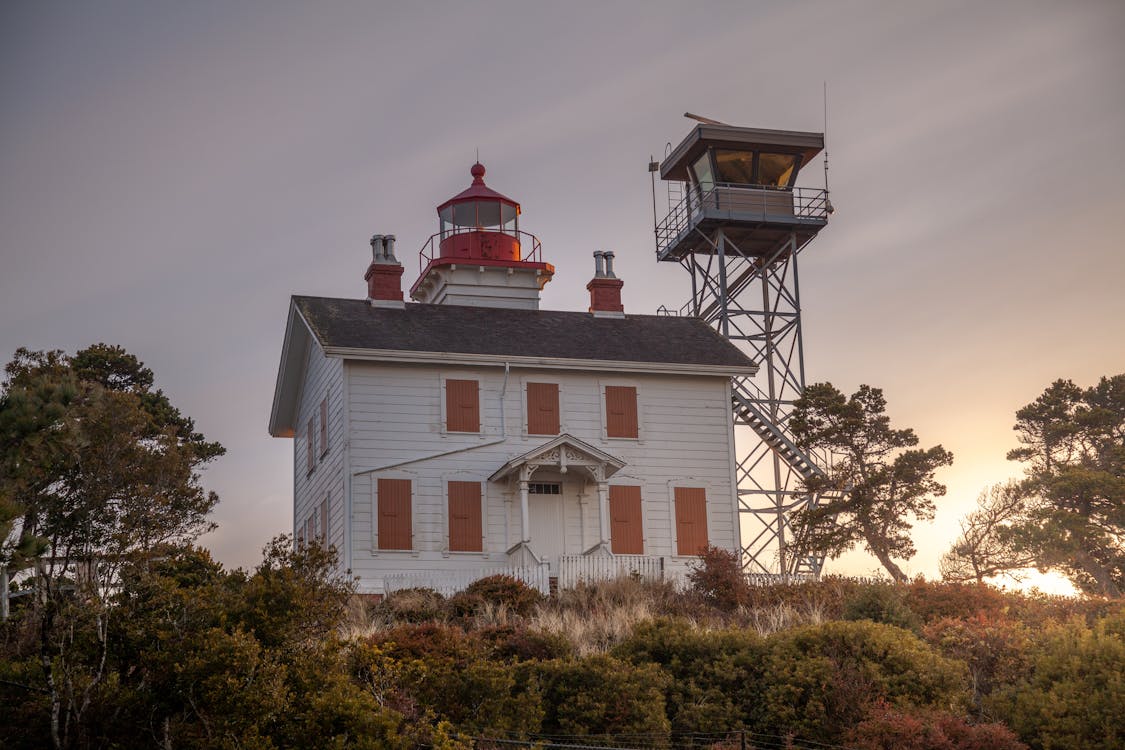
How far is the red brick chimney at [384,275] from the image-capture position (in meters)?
30.3

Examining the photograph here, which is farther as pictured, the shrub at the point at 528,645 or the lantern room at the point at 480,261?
the lantern room at the point at 480,261

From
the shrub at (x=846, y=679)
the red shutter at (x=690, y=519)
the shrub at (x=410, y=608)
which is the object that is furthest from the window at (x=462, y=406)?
the shrub at (x=846, y=679)

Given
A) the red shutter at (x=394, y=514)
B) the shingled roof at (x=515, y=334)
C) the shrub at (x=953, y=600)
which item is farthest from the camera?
the shingled roof at (x=515, y=334)

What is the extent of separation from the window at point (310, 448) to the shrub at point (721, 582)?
10155 millimetres

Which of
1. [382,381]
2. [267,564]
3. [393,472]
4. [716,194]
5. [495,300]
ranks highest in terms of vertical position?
[716,194]

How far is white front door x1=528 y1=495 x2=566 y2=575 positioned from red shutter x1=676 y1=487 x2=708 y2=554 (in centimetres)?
246

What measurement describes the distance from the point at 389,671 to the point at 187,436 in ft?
66.0

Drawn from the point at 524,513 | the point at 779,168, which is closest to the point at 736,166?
the point at 779,168

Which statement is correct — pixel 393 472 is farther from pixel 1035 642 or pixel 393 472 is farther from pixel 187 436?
pixel 1035 642

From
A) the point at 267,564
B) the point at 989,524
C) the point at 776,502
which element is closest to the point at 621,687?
the point at 267,564

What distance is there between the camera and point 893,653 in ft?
53.4

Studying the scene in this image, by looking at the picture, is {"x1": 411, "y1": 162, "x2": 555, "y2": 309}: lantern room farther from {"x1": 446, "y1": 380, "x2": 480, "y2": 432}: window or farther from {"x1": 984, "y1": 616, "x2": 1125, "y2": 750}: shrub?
{"x1": 984, "y1": 616, "x2": 1125, "y2": 750}: shrub

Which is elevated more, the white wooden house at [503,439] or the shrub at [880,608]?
the white wooden house at [503,439]

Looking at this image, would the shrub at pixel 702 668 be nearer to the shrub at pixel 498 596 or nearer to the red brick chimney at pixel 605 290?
the shrub at pixel 498 596
